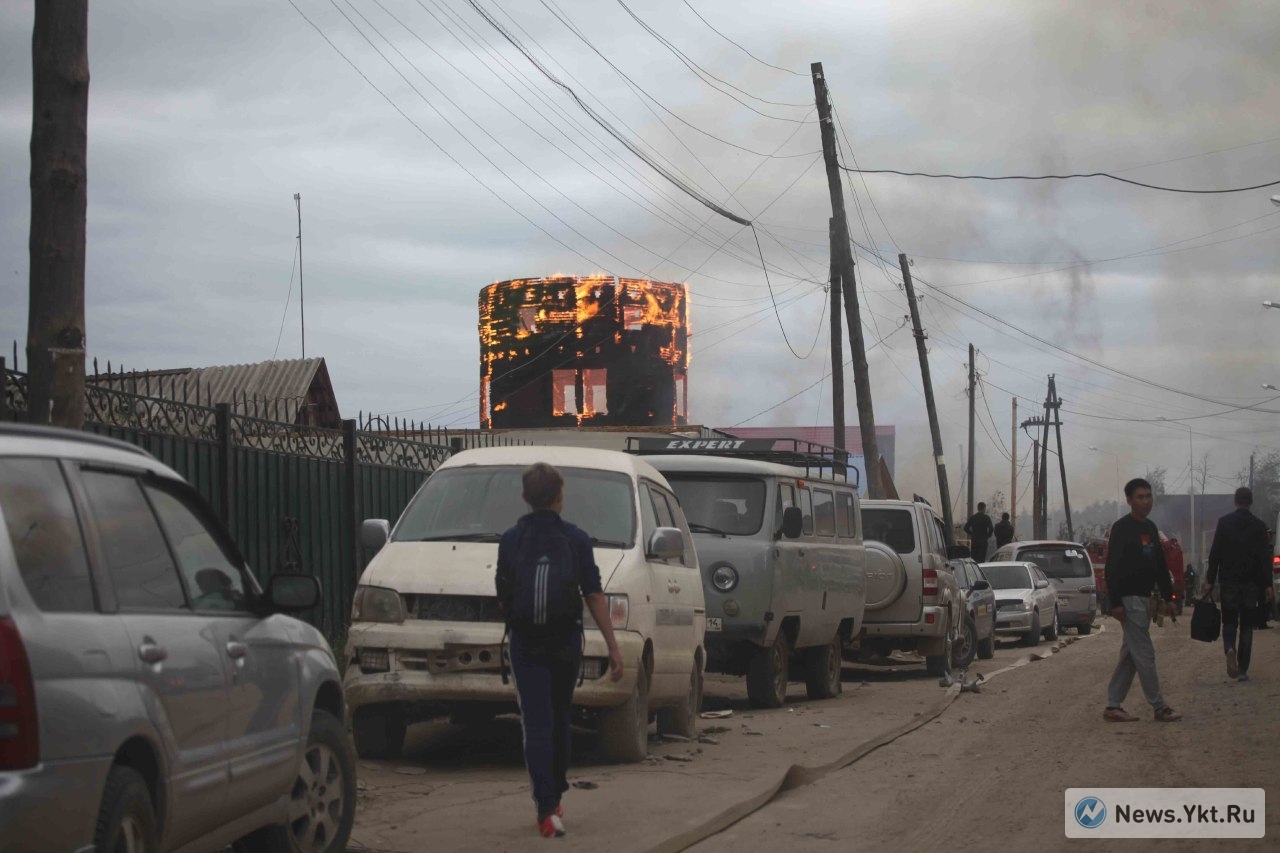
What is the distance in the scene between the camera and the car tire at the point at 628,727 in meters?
9.84

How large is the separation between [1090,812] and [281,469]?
7257 mm

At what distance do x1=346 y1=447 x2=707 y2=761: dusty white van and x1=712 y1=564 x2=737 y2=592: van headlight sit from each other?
2.37 m

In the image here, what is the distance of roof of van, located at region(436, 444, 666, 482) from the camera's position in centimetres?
1089

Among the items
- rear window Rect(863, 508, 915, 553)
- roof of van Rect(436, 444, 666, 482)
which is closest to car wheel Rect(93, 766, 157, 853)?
roof of van Rect(436, 444, 666, 482)

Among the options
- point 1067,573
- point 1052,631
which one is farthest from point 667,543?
point 1067,573

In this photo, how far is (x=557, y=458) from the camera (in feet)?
35.9

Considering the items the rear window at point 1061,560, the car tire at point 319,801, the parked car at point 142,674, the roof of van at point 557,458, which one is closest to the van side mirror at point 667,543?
the roof of van at point 557,458

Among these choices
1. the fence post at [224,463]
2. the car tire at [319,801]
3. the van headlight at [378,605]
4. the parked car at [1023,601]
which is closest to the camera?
the car tire at [319,801]

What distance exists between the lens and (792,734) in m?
12.3

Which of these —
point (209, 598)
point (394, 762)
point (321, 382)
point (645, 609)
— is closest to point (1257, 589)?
point (645, 609)

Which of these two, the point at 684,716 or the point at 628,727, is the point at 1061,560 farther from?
the point at 628,727

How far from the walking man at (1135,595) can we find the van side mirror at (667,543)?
4.43 metres

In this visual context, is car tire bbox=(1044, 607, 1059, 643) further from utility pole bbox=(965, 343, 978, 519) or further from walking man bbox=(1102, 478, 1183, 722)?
utility pole bbox=(965, 343, 978, 519)

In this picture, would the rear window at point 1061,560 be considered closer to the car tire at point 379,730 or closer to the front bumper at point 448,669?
the car tire at point 379,730
